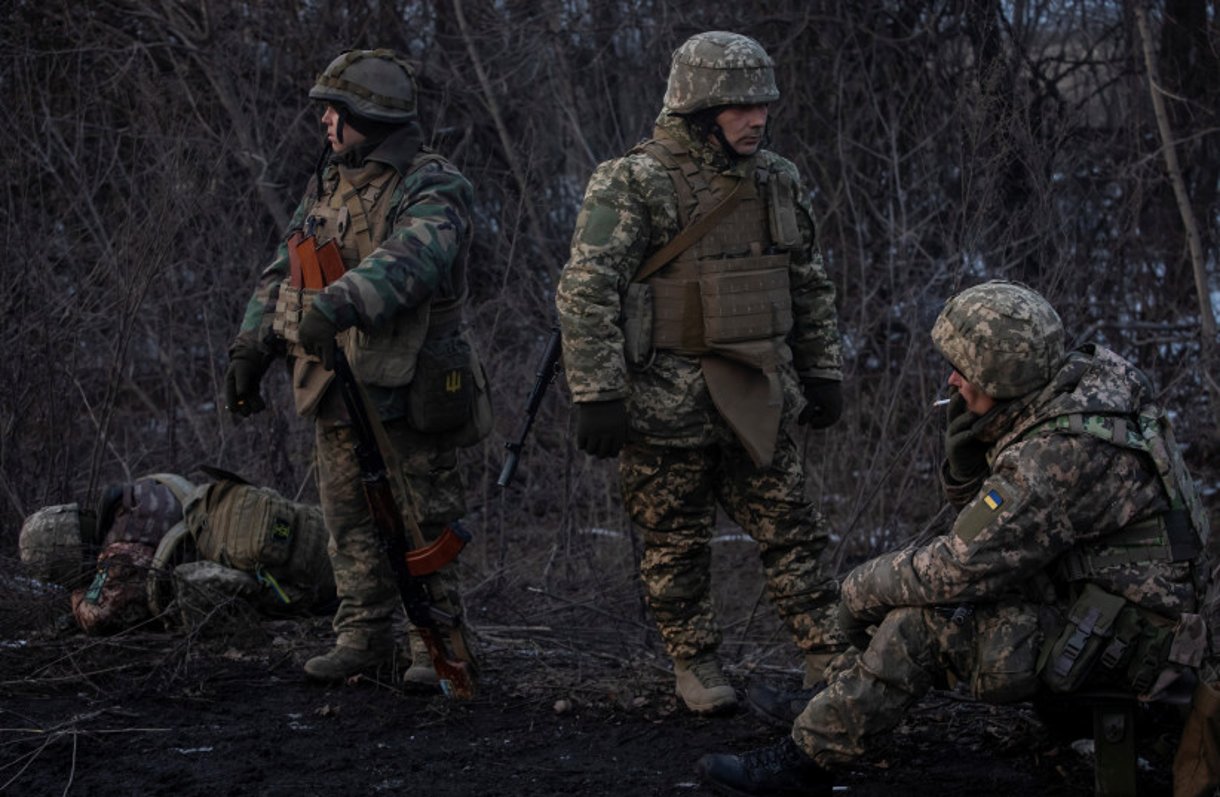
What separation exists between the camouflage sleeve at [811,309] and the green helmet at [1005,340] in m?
1.13

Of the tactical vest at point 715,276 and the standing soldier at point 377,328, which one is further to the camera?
the standing soldier at point 377,328

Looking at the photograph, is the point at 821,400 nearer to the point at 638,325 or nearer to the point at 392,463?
the point at 638,325

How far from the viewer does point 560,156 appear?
10289mm

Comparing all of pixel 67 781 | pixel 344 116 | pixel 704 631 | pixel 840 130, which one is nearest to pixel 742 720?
pixel 704 631

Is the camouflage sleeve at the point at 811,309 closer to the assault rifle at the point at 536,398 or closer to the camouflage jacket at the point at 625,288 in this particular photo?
the camouflage jacket at the point at 625,288

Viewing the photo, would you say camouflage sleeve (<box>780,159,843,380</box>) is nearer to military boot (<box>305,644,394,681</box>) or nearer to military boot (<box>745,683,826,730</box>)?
military boot (<box>745,683,826,730</box>)

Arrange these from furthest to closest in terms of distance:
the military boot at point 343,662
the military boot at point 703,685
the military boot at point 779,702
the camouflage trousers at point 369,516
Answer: the military boot at point 343,662 → the camouflage trousers at point 369,516 → the military boot at point 703,685 → the military boot at point 779,702

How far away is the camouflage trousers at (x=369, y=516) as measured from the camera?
5.24 m

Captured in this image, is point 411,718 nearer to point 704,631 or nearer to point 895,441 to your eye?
point 704,631

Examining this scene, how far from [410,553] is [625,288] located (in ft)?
3.78

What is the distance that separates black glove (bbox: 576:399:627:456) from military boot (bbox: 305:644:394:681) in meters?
1.33

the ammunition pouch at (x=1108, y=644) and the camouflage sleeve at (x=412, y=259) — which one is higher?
the camouflage sleeve at (x=412, y=259)

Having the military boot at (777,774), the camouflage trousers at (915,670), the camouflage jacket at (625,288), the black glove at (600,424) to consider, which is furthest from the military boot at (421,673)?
the camouflage trousers at (915,670)

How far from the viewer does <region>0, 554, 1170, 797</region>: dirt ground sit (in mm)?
4383
